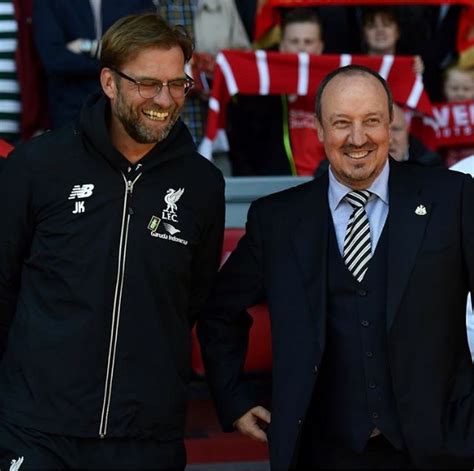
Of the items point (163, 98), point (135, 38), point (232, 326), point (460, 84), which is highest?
point (135, 38)

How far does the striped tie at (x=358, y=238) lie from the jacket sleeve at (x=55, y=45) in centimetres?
292

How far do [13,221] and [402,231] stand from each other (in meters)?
1.28

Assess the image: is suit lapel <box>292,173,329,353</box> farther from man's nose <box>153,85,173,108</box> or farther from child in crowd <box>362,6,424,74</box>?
child in crowd <box>362,6,424,74</box>

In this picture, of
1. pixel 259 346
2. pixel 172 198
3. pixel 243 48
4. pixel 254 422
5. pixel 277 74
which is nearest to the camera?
pixel 172 198

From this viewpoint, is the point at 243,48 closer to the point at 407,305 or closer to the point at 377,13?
the point at 377,13

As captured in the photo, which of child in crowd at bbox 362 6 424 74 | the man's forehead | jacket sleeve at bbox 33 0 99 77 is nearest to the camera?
jacket sleeve at bbox 33 0 99 77

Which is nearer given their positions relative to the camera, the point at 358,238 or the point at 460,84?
the point at 358,238

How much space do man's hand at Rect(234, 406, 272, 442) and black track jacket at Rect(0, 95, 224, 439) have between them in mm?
219

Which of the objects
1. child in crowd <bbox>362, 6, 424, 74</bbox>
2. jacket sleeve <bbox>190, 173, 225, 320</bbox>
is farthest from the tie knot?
child in crowd <bbox>362, 6, 424, 74</bbox>

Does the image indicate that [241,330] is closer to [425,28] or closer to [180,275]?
[180,275]

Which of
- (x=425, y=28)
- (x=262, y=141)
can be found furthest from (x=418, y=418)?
(x=425, y=28)

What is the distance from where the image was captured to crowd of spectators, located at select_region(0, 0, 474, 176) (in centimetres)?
713

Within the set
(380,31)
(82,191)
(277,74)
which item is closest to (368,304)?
(82,191)

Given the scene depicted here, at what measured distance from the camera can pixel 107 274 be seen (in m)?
4.35
